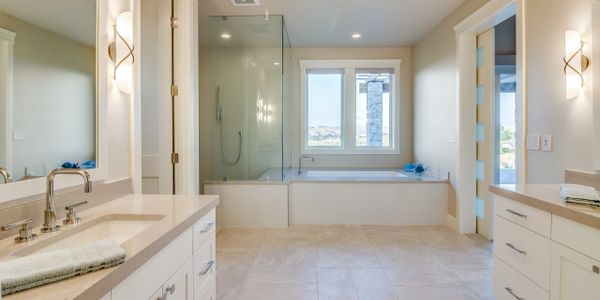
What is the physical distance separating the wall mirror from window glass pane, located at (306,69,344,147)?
3.97 metres

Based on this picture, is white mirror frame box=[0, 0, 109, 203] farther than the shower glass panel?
No

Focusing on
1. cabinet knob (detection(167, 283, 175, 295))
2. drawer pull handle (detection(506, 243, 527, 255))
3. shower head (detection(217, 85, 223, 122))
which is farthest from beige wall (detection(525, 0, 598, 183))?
shower head (detection(217, 85, 223, 122))

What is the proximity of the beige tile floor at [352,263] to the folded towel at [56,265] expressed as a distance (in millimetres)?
1612

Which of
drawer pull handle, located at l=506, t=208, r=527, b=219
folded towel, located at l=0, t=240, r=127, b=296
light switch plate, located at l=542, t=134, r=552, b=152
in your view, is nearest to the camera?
folded towel, located at l=0, t=240, r=127, b=296

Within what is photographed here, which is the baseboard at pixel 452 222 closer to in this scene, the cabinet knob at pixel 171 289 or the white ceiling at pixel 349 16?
the white ceiling at pixel 349 16

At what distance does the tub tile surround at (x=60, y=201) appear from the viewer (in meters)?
1.09

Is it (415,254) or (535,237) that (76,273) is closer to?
(535,237)

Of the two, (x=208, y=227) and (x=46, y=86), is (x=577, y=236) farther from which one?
(x=46, y=86)

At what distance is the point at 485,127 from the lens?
11.4 ft

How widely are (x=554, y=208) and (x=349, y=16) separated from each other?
122 inches

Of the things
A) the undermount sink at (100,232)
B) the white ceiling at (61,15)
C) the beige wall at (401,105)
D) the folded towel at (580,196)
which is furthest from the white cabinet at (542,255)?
the beige wall at (401,105)

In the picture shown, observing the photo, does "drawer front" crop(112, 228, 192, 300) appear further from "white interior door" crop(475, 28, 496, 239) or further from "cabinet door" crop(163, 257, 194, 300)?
"white interior door" crop(475, 28, 496, 239)

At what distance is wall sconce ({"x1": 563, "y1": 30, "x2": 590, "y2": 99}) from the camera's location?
1.91m

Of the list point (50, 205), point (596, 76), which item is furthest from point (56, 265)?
point (596, 76)
